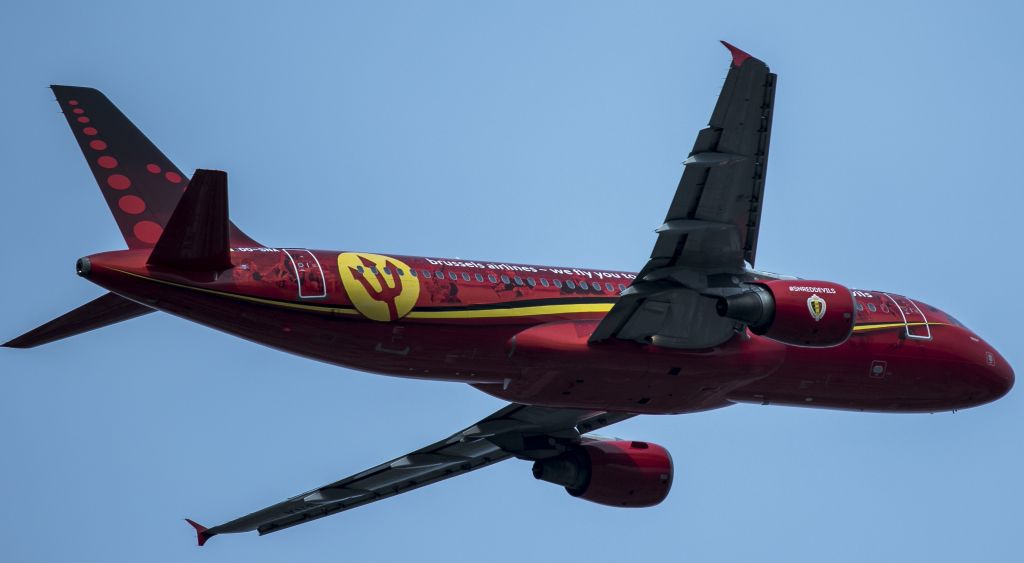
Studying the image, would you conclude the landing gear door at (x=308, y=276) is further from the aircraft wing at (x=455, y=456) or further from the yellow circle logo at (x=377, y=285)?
the aircraft wing at (x=455, y=456)

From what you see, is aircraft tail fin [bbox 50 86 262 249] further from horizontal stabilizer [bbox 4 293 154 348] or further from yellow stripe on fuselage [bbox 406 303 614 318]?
yellow stripe on fuselage [bbox 406 303 614 318]

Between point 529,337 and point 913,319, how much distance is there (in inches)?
394

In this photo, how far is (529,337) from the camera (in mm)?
30188

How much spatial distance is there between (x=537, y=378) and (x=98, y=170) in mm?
9585

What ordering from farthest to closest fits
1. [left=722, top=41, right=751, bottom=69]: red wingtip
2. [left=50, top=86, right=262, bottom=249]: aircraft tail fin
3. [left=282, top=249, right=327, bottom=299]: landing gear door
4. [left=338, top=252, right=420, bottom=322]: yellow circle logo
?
[left=338, top=252, right=420, bottom=322]: yellow circle logo → [left=50, top=86, right=262, bottom=249]: aircraft tail fin → [left=282, top=249, right=327, bottom=299]: landing gear door → [left=722, top=41, right=751, bottom=69]: red wingtip

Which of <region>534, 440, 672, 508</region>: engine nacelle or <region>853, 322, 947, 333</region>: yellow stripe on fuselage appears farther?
<region>534, 440, 672, 508</region>: engine nacelle

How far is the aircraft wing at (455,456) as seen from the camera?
120 ft

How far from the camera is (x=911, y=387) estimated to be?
34.5 meters

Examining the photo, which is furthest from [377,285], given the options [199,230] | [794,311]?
[794,311]

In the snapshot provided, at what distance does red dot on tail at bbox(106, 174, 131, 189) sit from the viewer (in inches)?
1123

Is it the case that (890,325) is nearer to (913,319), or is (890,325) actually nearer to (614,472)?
(913,319)

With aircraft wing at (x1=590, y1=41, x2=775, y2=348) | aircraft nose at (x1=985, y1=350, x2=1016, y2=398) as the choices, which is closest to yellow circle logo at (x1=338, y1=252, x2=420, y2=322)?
aircraft wing at (x1=590, y1=41, x2=775, y2=348)

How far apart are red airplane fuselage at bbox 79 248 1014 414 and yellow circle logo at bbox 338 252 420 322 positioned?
0.08 feet

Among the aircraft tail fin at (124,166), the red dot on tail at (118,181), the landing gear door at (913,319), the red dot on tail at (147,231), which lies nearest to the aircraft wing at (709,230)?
the landing gear door at (913,319)
